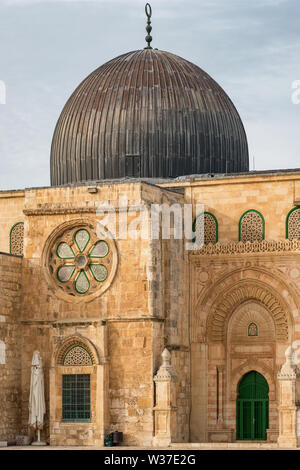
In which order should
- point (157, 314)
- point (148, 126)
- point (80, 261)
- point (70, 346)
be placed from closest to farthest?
point (157, 314), point (70, 346), point (80, 261), point (148, 126)

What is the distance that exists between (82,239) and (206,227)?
119 inches

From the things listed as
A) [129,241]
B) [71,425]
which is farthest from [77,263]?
[71,425]

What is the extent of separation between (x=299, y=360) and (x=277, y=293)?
1.69 meters

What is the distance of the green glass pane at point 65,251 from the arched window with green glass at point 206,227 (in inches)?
119

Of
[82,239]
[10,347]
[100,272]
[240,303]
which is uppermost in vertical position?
[82,239]

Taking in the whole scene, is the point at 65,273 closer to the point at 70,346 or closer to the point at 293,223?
the point at 70,346

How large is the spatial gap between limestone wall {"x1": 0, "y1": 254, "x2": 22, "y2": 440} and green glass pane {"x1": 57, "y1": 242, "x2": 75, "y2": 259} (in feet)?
3.40

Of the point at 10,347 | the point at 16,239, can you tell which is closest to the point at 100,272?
the point at 10,347

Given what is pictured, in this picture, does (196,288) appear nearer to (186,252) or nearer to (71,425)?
(186,252)

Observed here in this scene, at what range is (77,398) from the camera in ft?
122

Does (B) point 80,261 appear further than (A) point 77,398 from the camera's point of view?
Yes

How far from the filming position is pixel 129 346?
36.9m

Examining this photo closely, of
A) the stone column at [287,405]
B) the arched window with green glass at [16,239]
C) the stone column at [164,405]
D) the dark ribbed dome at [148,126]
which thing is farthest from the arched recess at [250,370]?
the arched window with green glass at [16,239]

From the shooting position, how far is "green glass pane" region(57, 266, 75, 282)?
125ft
